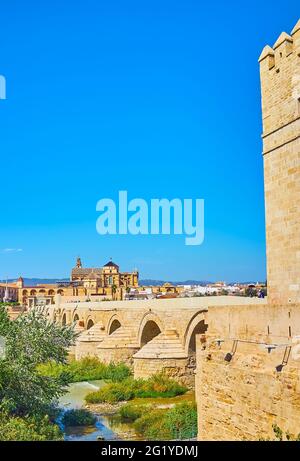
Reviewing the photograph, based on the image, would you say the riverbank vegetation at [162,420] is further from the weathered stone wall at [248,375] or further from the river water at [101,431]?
the weathered stone wall at [248,375]

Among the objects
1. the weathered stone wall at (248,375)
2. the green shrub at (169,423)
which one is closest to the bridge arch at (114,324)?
the green shrub at (169,423)

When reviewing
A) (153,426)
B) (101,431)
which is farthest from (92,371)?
(153,426)

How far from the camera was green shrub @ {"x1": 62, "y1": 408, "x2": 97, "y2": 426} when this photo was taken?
41.1ft

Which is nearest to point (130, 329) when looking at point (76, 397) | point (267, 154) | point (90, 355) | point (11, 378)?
point (90, 355)

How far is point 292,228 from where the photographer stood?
274 inches

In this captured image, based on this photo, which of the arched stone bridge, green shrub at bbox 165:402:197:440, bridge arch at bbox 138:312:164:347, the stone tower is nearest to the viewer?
the stone tower

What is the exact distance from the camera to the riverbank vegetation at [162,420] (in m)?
11.3

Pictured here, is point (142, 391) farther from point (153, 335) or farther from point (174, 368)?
point (153, 335)

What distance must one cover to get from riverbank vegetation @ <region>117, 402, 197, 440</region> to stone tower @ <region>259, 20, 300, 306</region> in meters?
5.20

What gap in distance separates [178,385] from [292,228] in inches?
391

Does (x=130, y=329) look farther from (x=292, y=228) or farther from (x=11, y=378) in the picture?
(x=292, y=228)

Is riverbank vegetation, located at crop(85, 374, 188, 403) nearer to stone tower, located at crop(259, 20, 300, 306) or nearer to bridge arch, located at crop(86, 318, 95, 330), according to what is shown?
stone tower, located at crop(259, 20, 300, 306)

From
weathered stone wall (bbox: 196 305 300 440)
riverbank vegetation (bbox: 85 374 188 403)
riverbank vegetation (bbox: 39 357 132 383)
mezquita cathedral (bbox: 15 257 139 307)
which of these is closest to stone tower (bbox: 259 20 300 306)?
weathered stone wall (bbox: 196 305 300 440)

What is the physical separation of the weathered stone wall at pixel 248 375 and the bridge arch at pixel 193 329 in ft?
26.2
